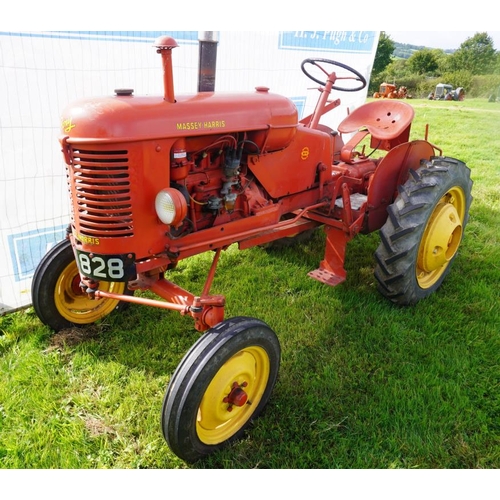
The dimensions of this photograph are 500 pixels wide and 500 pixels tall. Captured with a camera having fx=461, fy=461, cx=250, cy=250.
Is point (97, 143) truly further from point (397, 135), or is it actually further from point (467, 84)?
point (467, 84)

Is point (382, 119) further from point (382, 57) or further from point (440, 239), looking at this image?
point (382, 57)

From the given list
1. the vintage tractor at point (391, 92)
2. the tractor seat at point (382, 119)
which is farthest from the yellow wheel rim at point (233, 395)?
the vintage tractor at point (391, 92)

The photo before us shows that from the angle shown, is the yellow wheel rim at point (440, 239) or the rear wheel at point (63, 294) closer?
the rear wheel at point (63, 294)

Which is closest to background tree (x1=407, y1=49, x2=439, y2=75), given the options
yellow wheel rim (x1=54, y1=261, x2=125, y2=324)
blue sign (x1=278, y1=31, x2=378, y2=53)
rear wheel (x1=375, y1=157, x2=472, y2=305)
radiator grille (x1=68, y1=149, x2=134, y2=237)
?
blue sign (x1=278, y1=31, x2=378, y2=53)

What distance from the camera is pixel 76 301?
126 inches

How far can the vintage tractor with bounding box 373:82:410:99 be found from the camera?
60.1 feet

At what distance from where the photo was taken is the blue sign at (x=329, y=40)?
5.12 m

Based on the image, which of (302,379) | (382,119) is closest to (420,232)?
(382,119)

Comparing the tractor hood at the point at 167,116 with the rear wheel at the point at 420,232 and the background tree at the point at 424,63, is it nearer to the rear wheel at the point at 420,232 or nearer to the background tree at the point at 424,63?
the rear wheel at the point at 420,232

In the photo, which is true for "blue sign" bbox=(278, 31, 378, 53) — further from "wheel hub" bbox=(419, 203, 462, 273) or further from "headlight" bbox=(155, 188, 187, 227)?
"headlight" bbox=(155, 188, 187, 227)

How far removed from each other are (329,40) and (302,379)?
14.2 feet

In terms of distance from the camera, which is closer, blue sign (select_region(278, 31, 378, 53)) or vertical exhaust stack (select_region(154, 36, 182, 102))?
vertical exhaust stack (select_region(154, 36, 182, 102))

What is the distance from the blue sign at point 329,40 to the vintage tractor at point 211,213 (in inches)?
68.1

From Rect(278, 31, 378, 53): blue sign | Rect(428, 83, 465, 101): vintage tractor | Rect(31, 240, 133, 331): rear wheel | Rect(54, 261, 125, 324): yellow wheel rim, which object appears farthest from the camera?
Rect(428, 83, 465, 101): vintage tractor
